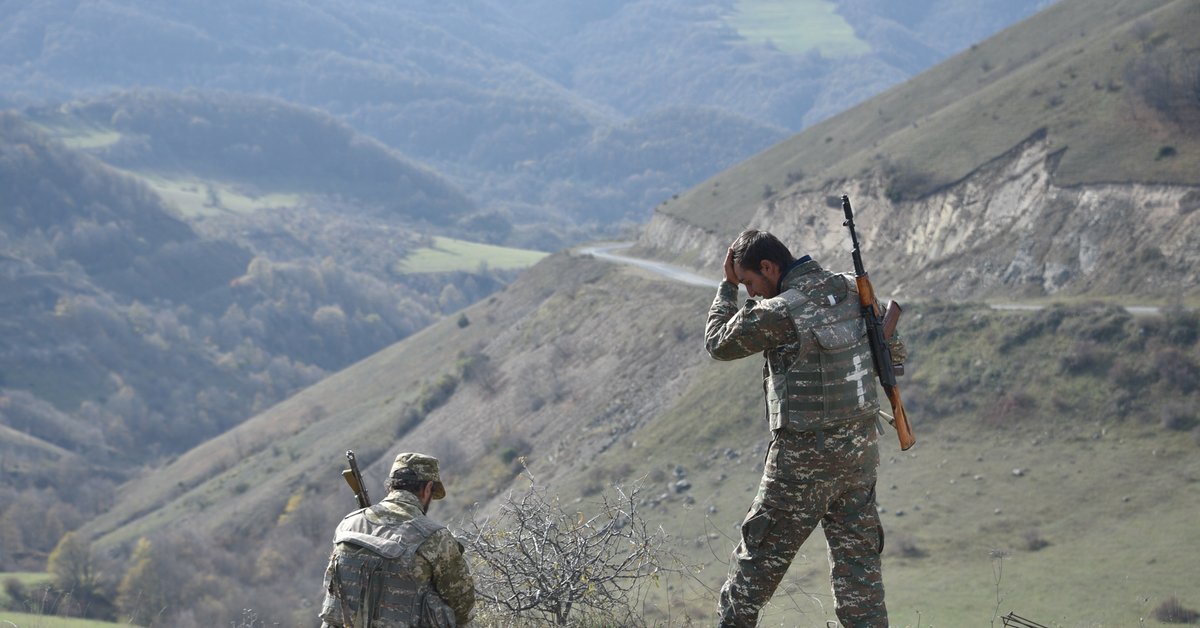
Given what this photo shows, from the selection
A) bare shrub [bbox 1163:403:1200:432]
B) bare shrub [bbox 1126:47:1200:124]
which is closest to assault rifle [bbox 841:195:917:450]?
bare shrub [bbox 1163:403:1200:432]

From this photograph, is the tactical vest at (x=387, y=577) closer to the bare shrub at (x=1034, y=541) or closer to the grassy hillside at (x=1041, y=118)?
the bare shrub at (x=1034, y=541)

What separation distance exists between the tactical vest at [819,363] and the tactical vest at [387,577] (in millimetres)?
2145

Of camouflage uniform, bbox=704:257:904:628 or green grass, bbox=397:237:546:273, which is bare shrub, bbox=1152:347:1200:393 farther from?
green grass, bbox=397:237:546:273

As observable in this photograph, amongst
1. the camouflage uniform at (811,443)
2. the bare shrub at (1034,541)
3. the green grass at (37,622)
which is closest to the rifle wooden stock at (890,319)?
the camouflage uniform at (811,443)

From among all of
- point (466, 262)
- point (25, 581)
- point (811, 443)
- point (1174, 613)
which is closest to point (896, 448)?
point (1174, 613)

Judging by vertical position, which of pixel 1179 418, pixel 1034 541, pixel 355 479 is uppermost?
pixel 355 479

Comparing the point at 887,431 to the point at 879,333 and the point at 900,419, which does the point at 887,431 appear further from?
the point at 879,333

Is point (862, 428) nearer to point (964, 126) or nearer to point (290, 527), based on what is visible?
point (964, 126)

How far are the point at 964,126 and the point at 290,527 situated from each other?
39268 mm

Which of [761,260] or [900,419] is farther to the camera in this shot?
[900,419]

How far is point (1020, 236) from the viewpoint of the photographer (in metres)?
43.0

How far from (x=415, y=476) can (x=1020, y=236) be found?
41.1 metres

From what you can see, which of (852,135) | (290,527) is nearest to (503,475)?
(290,527)

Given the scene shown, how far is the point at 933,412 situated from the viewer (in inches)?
1328
